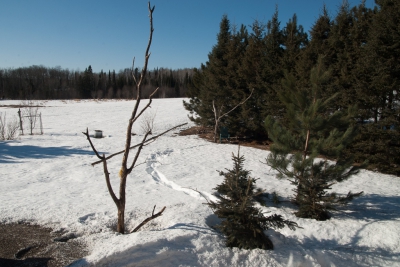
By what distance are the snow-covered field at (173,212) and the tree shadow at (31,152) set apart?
0.04 meters

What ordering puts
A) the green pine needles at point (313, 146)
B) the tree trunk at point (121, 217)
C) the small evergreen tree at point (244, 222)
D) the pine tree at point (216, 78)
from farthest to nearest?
the pine tree at point (216, 78)
the green pine needles at point (313, 146)
the tree trunk at point (121, 217)
the small evergreen tree at point (244, 222)

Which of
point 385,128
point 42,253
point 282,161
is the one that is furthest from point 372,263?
point 385,128

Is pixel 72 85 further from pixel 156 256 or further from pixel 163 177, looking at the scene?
pixel 156 256

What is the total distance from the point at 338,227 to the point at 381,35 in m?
7.77

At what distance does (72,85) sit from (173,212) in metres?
87.6

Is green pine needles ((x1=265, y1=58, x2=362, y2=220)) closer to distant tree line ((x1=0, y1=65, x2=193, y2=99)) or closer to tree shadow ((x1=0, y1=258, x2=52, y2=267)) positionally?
tree shadow ((x1=0, y1=258, x2=52, y2=267))

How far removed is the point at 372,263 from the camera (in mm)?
4746

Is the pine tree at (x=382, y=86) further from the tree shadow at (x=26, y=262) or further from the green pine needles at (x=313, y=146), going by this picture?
the tree shadow at (x=26, y=262)

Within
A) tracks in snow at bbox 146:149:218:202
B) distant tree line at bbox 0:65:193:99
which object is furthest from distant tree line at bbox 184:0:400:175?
distant tree line at bbox 0:65:193:99

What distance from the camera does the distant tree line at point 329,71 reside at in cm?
1023

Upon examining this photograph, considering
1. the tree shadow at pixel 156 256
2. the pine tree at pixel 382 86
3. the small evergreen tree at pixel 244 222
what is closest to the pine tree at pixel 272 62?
the pine tree at pixel 382 86


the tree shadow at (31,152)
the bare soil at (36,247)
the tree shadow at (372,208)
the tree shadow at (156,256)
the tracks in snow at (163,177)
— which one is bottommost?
the tree shadow at (31,152)

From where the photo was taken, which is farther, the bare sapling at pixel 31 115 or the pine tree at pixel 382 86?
the bare sapling at pixel 31 115

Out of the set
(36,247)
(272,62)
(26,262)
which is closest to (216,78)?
(272,62)
